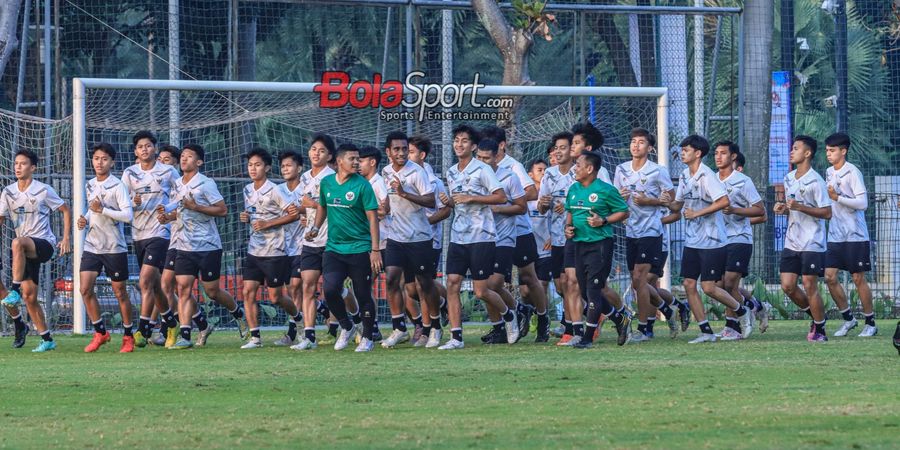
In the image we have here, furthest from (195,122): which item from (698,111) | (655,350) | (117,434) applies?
(698,111)

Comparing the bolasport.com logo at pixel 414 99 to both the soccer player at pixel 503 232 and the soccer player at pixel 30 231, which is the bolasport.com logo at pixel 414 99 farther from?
the soccer player at pixel 30 231

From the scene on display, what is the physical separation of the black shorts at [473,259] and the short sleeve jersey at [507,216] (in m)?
0.74

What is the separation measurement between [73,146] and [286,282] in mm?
3621

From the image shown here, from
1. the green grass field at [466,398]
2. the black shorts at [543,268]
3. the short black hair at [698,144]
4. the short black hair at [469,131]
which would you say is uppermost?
the short black hair at [469,131]

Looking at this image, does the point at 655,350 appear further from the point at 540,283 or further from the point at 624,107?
the point at 624,107

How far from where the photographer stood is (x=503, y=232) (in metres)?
15.6

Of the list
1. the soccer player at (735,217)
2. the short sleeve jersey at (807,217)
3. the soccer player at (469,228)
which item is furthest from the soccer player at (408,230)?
the short sleeve jersey at (807,217)

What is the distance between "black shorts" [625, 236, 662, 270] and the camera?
15398 mm

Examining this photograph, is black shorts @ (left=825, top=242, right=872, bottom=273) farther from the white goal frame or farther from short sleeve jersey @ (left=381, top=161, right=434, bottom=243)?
short sleeve jersey @ (left=381, top=161, right=434, bottom=243)

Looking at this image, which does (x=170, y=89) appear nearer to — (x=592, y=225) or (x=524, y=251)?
(x=524, y=251)

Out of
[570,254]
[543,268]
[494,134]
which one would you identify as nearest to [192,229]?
[494,134]

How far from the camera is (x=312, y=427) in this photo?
8.59 metres

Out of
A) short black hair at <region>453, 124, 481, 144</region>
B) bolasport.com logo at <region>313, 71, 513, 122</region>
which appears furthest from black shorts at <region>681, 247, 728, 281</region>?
bolasport.com logo at <region>313, 71, 513, 122</region>

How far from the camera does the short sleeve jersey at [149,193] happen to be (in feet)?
51.3
